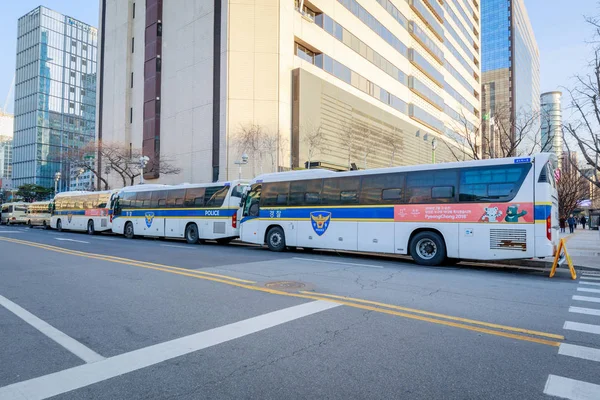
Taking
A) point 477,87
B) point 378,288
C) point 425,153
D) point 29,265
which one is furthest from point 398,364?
point 477,87

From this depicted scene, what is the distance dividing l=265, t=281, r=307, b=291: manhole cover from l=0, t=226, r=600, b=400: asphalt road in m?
0.06

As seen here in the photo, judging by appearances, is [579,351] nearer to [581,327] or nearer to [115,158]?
[581,327]

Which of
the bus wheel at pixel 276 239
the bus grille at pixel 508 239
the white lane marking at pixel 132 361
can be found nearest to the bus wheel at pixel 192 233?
the bus wheel at pixel 276 239

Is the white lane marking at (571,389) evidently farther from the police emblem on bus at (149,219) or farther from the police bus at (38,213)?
the police bus at (38,213)

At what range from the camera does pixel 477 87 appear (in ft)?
269

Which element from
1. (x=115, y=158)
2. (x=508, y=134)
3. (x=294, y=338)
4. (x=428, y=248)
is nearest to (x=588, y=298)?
(x=428, y=248)

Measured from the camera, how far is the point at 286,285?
8133mm

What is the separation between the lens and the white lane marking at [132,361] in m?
3.45

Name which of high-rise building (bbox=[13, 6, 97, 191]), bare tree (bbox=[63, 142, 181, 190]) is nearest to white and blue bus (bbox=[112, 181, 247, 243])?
bare tree (bbox=[63, 142, 181, 190])

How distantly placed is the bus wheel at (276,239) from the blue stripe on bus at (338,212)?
0.59 metres

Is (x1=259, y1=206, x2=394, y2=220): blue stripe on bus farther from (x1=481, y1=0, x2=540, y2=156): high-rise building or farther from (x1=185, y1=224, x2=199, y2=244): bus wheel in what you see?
(x1=481, y1=0, x2=540, y2=156): high-rise building

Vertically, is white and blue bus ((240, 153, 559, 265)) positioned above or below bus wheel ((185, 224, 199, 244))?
above

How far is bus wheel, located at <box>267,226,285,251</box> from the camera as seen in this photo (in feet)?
53.6

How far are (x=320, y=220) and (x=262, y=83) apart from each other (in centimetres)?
2388
